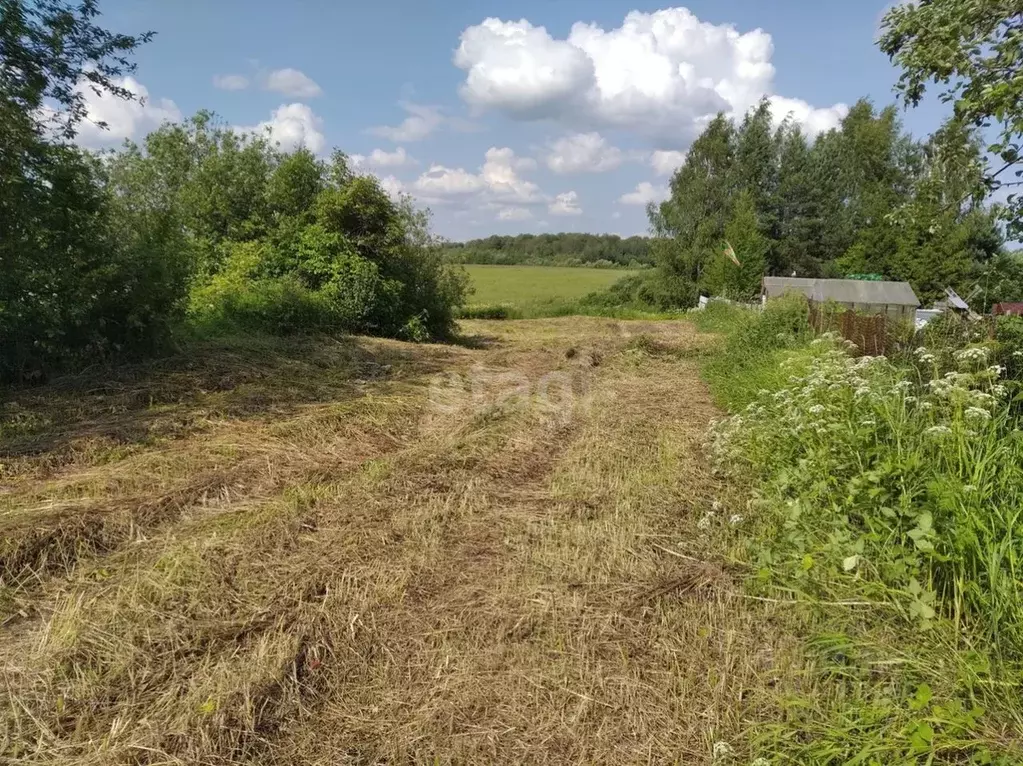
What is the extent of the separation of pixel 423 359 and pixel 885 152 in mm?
41615

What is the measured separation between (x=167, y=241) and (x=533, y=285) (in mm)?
38961

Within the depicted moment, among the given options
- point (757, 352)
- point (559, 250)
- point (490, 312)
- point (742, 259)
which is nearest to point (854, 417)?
point (757, 352)

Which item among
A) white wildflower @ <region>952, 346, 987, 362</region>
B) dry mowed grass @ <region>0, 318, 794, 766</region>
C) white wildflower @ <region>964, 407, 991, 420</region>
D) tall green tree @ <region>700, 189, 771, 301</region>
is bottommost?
dry mowed grass @ <region>0, 318, 794, 766</region>

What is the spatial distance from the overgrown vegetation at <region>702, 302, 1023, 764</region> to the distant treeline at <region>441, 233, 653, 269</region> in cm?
6863

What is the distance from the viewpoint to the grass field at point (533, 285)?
127 feet

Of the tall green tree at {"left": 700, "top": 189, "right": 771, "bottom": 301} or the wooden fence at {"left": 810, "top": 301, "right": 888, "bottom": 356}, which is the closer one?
the wooden fence at {"left": 810, "top": 301, "right": 888, "bottom": 356}

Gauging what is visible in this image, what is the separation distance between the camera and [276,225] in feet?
52.9

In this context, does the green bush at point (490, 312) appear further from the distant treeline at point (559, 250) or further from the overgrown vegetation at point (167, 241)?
the distant treeline at point (559, 250)

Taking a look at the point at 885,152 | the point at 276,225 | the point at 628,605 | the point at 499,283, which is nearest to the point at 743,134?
the point at 885,152

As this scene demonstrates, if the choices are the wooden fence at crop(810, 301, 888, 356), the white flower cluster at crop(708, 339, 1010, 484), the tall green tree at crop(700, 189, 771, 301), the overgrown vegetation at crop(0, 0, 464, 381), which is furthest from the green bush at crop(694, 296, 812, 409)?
the tall green tree at crop(700, 189, 771, 301)

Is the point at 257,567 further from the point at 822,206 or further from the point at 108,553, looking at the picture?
the point at 822,206

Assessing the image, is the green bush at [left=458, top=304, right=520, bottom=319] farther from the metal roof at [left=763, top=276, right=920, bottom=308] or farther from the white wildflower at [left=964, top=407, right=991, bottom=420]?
the white wildflower at [left=964, top=407, right=991, bottom=420]

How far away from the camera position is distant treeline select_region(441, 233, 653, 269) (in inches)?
3049

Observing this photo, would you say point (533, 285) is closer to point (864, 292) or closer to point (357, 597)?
point (864, 292)
